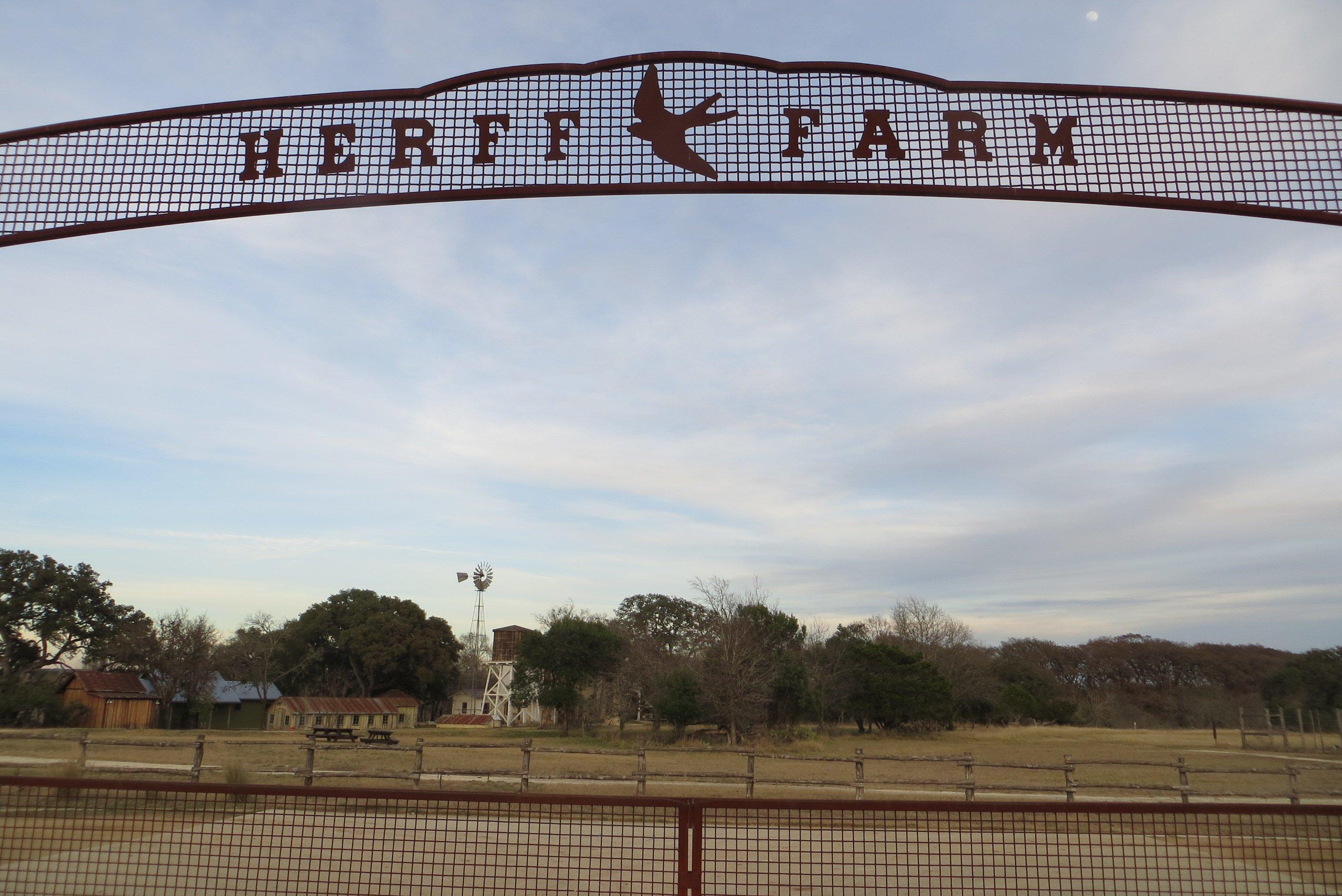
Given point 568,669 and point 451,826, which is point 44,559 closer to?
point 568,669

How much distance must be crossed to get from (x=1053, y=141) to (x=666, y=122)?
1.83 metres

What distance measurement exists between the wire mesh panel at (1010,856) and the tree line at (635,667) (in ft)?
57.9

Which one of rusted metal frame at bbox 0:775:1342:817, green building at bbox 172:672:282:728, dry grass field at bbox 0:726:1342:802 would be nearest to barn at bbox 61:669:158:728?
green building at bbox 172:672:282:728

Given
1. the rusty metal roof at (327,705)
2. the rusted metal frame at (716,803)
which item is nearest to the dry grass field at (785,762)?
the rusty metal roof at (327,705)

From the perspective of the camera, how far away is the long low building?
41.1m

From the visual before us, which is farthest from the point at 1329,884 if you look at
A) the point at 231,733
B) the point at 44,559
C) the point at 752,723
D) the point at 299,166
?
the point at 44,559

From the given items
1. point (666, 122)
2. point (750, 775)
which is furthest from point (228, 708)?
point (666, 122)

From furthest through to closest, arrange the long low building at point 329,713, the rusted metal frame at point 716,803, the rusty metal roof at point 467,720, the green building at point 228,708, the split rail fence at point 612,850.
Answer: the rusty metal roof at point 467,720, the long low building at point 329,713, the green building at point 228,708, the split rail fence at point 612,850, the rusted metal frame at point 716,803

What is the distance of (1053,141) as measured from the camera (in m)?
4.03

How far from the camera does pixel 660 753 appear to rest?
83.4 ft

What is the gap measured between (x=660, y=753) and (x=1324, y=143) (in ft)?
79.0

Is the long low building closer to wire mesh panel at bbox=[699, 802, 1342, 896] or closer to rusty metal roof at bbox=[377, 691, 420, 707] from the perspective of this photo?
rusty metal roof at bbox=[377, 691, 420, 707]

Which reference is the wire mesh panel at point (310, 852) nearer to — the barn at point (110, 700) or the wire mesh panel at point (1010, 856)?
the wire mesh panel at point (1010, 856)

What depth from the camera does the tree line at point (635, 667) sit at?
31547 millimetres
